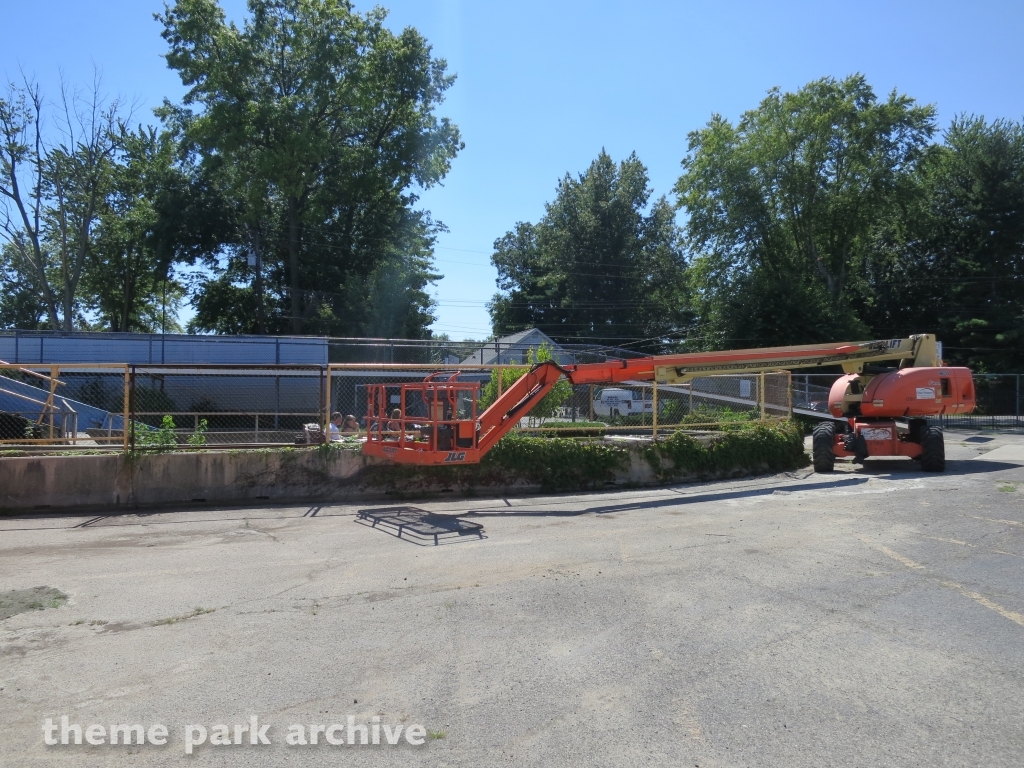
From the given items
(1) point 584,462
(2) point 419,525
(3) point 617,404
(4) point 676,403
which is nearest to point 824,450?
(4) point 676,403

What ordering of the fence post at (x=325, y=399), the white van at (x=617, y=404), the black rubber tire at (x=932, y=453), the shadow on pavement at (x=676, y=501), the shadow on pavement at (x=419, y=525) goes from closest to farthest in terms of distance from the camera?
the shadow on pavement at (x=419, y=525)
the shadow on pavement at (x=676, y=501)
the fence post at (x=325, y=399)
the black rubber tire at (x=932, y=453)
the white van at (x=617, y=404)

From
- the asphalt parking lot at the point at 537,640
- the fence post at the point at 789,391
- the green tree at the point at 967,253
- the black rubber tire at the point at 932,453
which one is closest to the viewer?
the asphalt parking lot at the point at 537,640

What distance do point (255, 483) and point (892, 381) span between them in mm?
12508

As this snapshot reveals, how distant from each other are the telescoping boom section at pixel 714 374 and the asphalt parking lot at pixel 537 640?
2.00 m

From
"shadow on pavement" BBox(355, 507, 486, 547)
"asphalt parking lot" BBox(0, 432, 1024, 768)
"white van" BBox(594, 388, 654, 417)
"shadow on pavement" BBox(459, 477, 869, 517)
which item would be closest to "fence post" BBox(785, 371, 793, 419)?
"shadow on pavement" BBox(459, 477, 869, 517)

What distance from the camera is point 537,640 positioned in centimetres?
551

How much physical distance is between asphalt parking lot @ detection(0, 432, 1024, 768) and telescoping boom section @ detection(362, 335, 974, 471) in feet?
6.55

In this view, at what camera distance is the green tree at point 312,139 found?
136ft

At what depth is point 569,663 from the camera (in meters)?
5.07

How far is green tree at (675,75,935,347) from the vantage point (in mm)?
44000

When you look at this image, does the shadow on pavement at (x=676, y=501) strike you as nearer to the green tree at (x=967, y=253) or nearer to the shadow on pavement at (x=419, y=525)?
the shadow on pavement at (x=419, y=525)

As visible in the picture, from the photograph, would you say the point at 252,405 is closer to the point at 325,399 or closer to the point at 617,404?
the point at 617,404

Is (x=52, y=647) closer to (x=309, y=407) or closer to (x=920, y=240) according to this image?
(x=309, y=407)

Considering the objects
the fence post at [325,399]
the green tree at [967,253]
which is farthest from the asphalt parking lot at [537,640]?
the green tree at [967,253]
